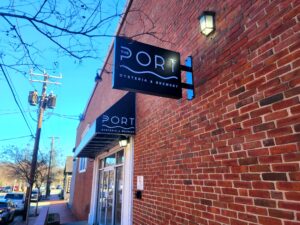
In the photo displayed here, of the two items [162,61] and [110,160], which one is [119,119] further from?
[110,160]

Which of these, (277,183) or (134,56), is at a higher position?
(134,56)


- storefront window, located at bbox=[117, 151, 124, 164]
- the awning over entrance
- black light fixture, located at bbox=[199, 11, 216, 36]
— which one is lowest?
storefront window, located at bbox=[117, 151, 124, 164]

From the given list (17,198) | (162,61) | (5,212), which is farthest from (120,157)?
(17,198)

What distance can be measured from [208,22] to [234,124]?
5.41 ft

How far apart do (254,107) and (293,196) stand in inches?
38.1

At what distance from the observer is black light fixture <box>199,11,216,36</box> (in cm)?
356

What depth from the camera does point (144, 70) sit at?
360cm

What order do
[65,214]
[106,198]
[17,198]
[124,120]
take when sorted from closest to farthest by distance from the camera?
[124,120]
[106,198]
[65,214]
[17,198]

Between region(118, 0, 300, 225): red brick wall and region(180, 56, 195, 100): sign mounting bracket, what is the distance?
0.10 meters

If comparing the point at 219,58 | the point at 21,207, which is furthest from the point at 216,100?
the point at 21,207

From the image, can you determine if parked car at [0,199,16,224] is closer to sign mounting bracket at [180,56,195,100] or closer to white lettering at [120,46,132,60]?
white lettering at [120,46,132,60]

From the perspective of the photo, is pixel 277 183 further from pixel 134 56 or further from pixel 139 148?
pixel 139 148

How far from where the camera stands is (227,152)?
297cm

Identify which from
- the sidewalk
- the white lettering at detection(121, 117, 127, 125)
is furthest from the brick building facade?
the sidewalk
